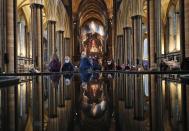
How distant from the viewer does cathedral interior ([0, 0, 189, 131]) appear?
840 mm

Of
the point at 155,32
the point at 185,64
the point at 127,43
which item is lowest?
the point at 185,64

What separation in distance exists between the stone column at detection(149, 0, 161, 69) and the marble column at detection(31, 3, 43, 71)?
757cm

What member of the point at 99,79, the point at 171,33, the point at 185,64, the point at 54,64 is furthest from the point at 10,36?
the point at 171,33

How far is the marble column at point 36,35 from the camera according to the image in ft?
42.9

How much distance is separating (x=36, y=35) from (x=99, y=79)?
32.3 feet

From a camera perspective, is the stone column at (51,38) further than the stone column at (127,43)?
No

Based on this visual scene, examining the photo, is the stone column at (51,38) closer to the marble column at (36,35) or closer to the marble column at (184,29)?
the marble column at (36,35)

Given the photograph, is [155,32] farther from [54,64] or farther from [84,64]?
[54,64]

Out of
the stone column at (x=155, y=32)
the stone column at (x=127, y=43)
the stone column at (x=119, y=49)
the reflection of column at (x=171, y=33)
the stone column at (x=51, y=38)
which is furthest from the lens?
the reflection of column at (x=171, y=33)

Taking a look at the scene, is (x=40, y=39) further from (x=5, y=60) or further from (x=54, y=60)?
(x=5, y=60)

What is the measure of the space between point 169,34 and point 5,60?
2172 cm

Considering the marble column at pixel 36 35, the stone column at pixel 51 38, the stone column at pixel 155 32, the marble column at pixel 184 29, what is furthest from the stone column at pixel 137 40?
the marble column at pixel 36 35

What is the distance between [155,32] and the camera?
1138cm

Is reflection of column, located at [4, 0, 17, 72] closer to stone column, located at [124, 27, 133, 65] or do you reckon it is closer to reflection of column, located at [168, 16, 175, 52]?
stone column, located at [124, 27, 133, 65]
